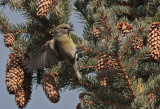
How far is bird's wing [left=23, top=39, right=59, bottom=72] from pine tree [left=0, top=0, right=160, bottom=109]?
0.31ft

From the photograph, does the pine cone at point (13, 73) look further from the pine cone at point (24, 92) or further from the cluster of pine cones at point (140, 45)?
the cluster of pine cones at point (140, 45)

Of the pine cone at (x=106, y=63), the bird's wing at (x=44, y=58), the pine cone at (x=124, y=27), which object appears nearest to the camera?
the pine cone at (x=106, y=63)

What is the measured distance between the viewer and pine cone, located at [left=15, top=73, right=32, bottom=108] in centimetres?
296

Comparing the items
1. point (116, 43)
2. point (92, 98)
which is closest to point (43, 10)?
point (92, 98)

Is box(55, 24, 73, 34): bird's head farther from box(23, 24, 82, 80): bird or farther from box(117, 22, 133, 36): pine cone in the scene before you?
box(117, 22, 133, 36): pine cone

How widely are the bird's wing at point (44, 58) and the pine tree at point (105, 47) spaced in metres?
0.10

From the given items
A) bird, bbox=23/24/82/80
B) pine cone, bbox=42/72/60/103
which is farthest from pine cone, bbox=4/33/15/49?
pine cone, bbox=42/72/60/103

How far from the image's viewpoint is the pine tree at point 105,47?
7.00ft

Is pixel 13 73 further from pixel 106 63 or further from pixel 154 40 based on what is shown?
pixel 154 40

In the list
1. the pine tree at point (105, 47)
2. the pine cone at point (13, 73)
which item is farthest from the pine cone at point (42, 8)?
the pine cone at point (13, 73)

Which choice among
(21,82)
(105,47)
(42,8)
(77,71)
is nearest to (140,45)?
(77,71)

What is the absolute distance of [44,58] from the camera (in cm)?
335

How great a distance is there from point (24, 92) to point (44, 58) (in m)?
0.50

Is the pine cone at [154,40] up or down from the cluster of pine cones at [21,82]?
up
